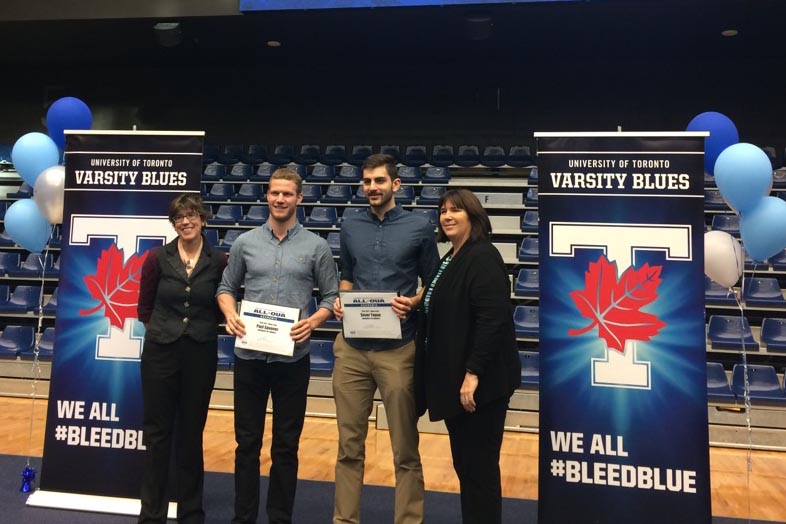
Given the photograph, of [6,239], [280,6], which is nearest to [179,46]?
[280,6]

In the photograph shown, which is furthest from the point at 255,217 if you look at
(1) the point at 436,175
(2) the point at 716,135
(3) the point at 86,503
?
(2) the point at 716,135

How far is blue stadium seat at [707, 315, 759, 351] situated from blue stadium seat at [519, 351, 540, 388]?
160 centimetres

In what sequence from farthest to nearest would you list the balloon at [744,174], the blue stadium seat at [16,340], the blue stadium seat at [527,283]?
the blue stadium seat at [527,283], the blue stadium seat at [16,340], the balloon at [744,174]

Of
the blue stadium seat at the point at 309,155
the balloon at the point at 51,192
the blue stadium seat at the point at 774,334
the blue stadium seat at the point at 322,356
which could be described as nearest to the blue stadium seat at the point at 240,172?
the blue stadium seat at the point at 309,155

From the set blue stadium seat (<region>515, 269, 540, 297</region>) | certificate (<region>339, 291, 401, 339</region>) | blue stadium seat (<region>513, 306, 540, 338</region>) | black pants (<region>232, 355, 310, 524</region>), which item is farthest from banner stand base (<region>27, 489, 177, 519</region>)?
blue stadium seat (<region>515, 269, 540, 297</region>)

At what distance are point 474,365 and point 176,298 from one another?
127 cm

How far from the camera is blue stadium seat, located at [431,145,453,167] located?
841 centimetres

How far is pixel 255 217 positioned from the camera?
748 centimetres

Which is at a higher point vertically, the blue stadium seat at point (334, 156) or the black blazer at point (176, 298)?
the blue stadium seat at point (334, 156)

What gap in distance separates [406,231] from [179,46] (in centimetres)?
726

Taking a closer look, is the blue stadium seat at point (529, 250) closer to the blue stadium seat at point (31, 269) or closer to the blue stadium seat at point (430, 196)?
the blue stadium seat at point (430, 196)

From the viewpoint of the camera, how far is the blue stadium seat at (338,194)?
7.75 m

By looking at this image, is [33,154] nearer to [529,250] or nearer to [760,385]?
[529,250]

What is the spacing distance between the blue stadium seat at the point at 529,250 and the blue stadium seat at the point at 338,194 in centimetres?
240
